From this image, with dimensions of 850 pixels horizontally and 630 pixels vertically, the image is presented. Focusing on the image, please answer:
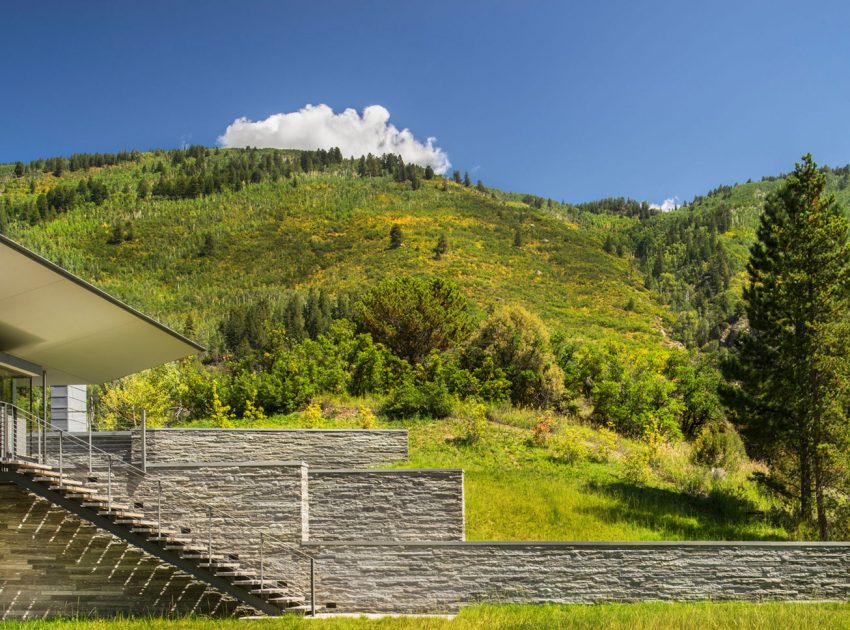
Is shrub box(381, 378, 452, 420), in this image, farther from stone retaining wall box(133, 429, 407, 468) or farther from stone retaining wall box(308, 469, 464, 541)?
stone retaining wall box(308, 469, 464, 541)

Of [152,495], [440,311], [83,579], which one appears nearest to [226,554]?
[152,495]

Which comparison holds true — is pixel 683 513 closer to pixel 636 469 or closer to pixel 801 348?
pixel 636 469

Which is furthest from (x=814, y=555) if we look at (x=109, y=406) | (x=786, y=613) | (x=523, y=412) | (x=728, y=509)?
(x=109, y=406)

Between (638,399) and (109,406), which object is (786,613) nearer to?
(638,399)

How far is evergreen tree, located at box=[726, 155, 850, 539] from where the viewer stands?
1675cm

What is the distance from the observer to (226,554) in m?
13.2

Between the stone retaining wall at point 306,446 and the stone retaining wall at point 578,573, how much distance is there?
6.62m

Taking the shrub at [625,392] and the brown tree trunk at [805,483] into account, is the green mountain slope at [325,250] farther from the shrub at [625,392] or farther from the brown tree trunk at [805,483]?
the brown tree trunk at [805,483]

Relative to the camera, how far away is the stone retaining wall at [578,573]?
1304 cm

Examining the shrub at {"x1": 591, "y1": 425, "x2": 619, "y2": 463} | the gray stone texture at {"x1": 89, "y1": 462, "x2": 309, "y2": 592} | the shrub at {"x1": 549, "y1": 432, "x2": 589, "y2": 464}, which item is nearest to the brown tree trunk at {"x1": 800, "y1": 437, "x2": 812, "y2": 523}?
the shrub at {"x1": 591, "y1": 425, "x2": 619, "y2": 463}

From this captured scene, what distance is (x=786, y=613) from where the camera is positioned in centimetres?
1162

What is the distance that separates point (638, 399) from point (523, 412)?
4.76 meters

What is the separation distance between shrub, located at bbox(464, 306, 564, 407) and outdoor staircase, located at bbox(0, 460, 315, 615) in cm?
1665

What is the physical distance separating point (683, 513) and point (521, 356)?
12.5 m
